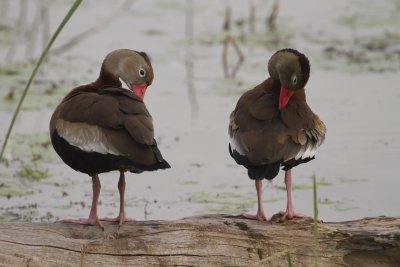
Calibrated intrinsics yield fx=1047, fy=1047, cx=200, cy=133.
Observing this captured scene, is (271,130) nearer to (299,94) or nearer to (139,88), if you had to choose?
(299,94)

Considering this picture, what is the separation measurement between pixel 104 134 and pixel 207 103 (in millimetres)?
4834

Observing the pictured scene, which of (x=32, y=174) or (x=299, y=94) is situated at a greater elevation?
(x=299, y=94)

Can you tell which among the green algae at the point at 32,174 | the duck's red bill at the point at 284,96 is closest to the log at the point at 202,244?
the duck's red bill at the point at 284,96

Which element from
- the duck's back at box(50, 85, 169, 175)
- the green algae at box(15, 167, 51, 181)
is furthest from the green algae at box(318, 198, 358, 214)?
the duck's back at box(50, 85, 169, 175)

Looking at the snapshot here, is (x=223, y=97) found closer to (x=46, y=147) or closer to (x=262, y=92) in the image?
(x=46, y=147)

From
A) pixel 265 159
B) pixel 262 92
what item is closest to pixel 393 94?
pixel 262 92

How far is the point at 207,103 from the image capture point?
10.6 metres

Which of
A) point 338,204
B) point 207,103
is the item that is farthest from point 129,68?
point 207,103

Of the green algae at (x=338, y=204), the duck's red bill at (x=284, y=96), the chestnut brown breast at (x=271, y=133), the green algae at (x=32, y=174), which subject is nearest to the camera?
the chestnut brown breast at (x=271, y=133)

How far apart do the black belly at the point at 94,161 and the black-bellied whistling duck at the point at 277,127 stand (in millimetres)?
574

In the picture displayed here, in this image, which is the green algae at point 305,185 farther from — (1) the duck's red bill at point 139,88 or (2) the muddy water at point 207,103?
(1) the duck's red bill at point 139,88

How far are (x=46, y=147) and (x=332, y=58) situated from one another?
4.22 m

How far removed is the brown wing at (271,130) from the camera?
5.94 meters

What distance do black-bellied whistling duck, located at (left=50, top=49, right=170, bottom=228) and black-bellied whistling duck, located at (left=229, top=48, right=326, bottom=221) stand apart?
22.1 inches
